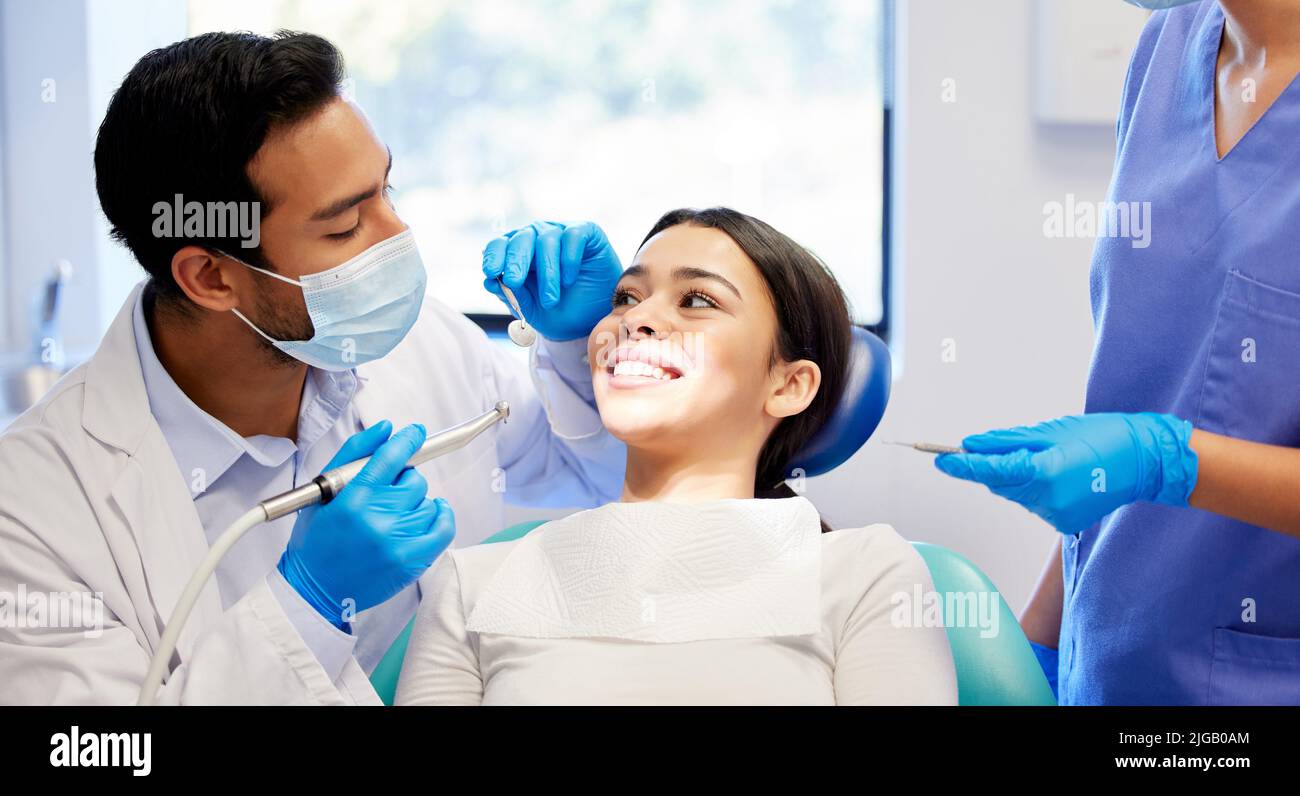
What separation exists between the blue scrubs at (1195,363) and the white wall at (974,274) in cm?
83

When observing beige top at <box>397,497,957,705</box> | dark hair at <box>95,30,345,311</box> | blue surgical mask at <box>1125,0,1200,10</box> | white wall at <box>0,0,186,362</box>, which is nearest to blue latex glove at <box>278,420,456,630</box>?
beige top at <box>397,497,957,705</box>

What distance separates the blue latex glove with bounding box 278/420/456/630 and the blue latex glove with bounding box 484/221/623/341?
1.24 feet

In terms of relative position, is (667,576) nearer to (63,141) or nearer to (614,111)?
(614,111)

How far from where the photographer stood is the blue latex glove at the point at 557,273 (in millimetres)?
1572

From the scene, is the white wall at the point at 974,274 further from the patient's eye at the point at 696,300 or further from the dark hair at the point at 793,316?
the patient's eye at the point at 696,300

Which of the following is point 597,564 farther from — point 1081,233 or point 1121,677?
point 1081,233

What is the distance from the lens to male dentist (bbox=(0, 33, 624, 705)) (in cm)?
122

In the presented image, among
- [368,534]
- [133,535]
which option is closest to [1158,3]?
[368,534]

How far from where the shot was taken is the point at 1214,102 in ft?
4.42

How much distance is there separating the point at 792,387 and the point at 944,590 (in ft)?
1.17

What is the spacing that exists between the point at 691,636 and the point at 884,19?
1.71 meters

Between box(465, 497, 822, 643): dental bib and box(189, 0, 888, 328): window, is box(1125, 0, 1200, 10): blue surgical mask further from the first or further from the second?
box(189, 0, 888, 328): window

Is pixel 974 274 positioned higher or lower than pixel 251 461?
higher
